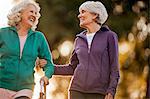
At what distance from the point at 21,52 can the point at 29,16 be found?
1.19 feet

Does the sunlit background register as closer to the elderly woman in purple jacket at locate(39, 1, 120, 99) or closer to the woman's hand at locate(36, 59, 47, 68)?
the elderly woman in purple jacket at locate(39, 1, 120, 99)

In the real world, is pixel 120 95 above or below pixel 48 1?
below

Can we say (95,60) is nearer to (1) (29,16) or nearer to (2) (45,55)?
(2) (45,55)

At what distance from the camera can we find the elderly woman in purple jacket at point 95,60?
677 cm

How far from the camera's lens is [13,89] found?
21.2 feet

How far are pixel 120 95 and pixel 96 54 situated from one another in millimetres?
10745

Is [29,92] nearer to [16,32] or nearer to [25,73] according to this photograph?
[25,73]

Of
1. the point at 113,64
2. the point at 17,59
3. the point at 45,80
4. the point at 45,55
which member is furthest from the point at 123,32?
the point at 17,59

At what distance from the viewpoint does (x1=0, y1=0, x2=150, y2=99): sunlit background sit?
42.4 feet

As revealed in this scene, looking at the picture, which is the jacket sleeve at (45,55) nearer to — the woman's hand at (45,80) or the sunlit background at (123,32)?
the woman's hand at (45,80)

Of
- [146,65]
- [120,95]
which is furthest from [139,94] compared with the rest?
[146,65]

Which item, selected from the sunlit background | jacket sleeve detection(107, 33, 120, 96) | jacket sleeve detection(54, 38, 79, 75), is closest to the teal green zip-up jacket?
jacket sleeve detection(54, 38, 79, 75)

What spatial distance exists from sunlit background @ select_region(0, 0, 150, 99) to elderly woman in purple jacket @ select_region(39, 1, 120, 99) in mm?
3786

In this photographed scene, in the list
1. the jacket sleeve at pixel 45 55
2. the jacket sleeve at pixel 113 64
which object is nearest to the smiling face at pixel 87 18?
the jacket sleeve at pixel 113 64
